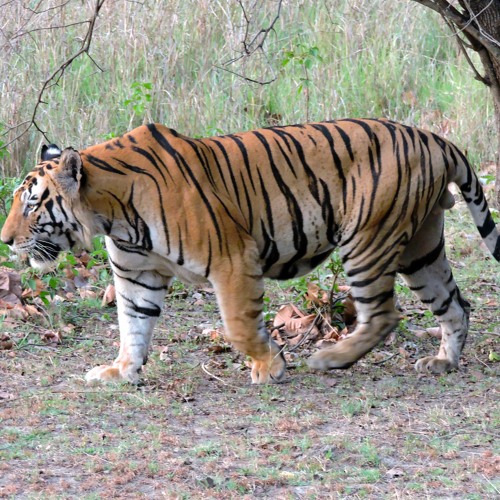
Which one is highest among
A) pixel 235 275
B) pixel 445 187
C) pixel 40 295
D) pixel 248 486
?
pixel 445 187

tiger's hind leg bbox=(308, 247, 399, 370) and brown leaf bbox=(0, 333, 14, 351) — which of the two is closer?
tiger's hind leg bbox=(308, 247, 399, 370)

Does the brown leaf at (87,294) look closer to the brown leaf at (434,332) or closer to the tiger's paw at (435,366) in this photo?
the brown leaf at (434,332)

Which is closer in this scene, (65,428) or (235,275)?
(65,428)

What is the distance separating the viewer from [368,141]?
17.4ft

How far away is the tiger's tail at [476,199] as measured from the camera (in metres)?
5.45

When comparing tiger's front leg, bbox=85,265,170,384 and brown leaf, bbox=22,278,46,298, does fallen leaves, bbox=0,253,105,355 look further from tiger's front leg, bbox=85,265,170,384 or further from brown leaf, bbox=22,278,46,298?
tiger's front leg, bbox=85,265,170,384

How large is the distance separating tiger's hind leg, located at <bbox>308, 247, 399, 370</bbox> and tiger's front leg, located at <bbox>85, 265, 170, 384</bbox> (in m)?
0.91

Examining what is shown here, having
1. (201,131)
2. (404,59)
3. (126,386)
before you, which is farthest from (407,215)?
(404,59)

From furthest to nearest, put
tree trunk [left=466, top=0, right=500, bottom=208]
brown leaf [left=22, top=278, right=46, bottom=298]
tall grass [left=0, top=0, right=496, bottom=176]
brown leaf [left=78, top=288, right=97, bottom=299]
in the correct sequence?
tall grass [left=0, top=0, right=496, bottom=176]
brown leaf [left=78, top=288, right=97, bottom=299]
brown leaf [left=22, top=278, right=46, bottom=298]
tree trunk [left=466, top=0, right=500, bottom=208]

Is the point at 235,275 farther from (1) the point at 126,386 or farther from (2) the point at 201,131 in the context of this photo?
(2) the point at 201,131

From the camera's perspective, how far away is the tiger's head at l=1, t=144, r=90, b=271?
4891 millimetres

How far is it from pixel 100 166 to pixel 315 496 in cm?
207

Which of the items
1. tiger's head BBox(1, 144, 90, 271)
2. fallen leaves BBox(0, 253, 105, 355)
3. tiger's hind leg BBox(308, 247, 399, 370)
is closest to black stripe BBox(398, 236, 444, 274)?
tiger's hind leg BBox(308, 247, 399, 370)

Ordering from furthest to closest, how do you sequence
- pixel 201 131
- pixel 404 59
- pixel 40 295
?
pixel 404 59, pixel 201 131, pixel 40 295
